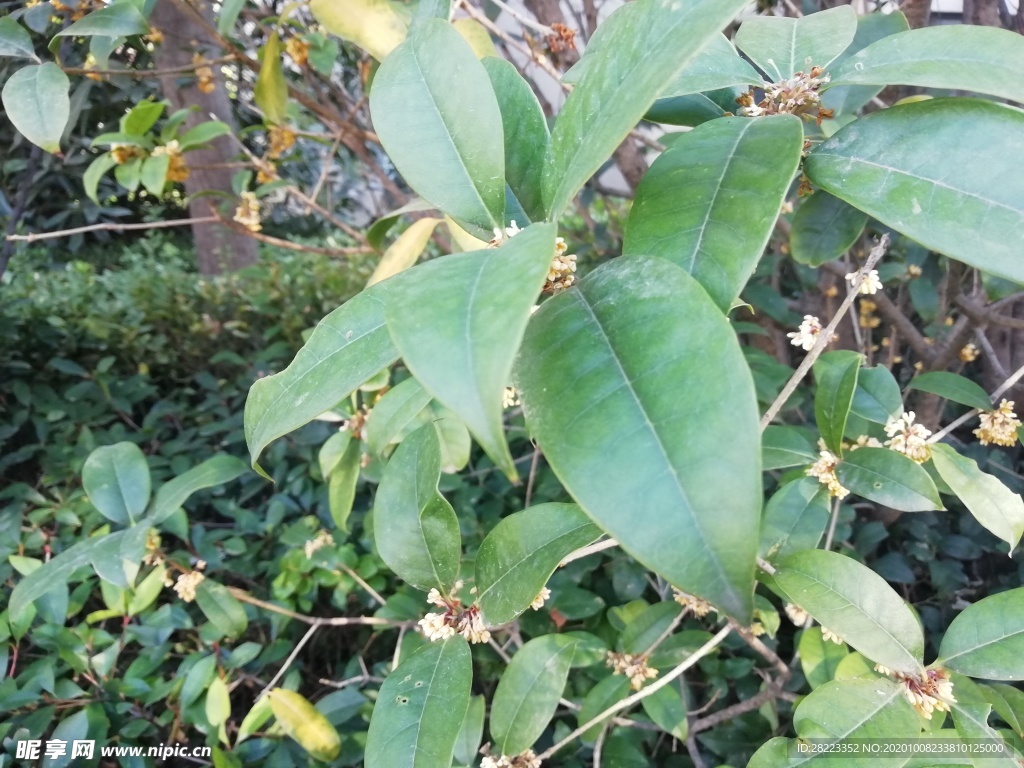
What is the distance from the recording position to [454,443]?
0.96 metres

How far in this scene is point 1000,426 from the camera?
795 mm

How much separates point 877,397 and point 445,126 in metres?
0.59

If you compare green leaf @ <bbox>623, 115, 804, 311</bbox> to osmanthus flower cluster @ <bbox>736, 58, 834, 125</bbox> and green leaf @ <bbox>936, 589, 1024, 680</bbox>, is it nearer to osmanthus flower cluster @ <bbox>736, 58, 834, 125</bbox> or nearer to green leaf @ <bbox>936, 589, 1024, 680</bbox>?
osmanthus flower cluster @ <bbox>736, 58, 834, 125</bbox>

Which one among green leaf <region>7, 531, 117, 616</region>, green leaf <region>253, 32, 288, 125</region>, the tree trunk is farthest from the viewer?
the tree trunk

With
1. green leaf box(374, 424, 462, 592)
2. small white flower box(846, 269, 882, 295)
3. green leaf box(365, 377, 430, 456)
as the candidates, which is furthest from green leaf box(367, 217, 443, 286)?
small white flower box(846, 269, 882, 295)

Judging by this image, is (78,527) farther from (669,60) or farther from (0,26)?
(669,60)

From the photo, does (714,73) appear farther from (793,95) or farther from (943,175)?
(943,175)

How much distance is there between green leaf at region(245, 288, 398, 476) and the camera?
398 mm

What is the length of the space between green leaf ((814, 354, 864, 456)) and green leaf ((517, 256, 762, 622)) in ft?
1.22

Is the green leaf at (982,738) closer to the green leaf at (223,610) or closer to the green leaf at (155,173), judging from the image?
the green leaf at (223,610)

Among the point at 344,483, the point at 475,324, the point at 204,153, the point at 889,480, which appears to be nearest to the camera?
the point at 475,324

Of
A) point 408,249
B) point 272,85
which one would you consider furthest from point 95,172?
point 408,249

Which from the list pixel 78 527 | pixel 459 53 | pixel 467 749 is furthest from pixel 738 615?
pixel 78 527

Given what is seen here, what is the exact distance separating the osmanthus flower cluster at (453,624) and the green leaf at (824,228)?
21.2 inches
